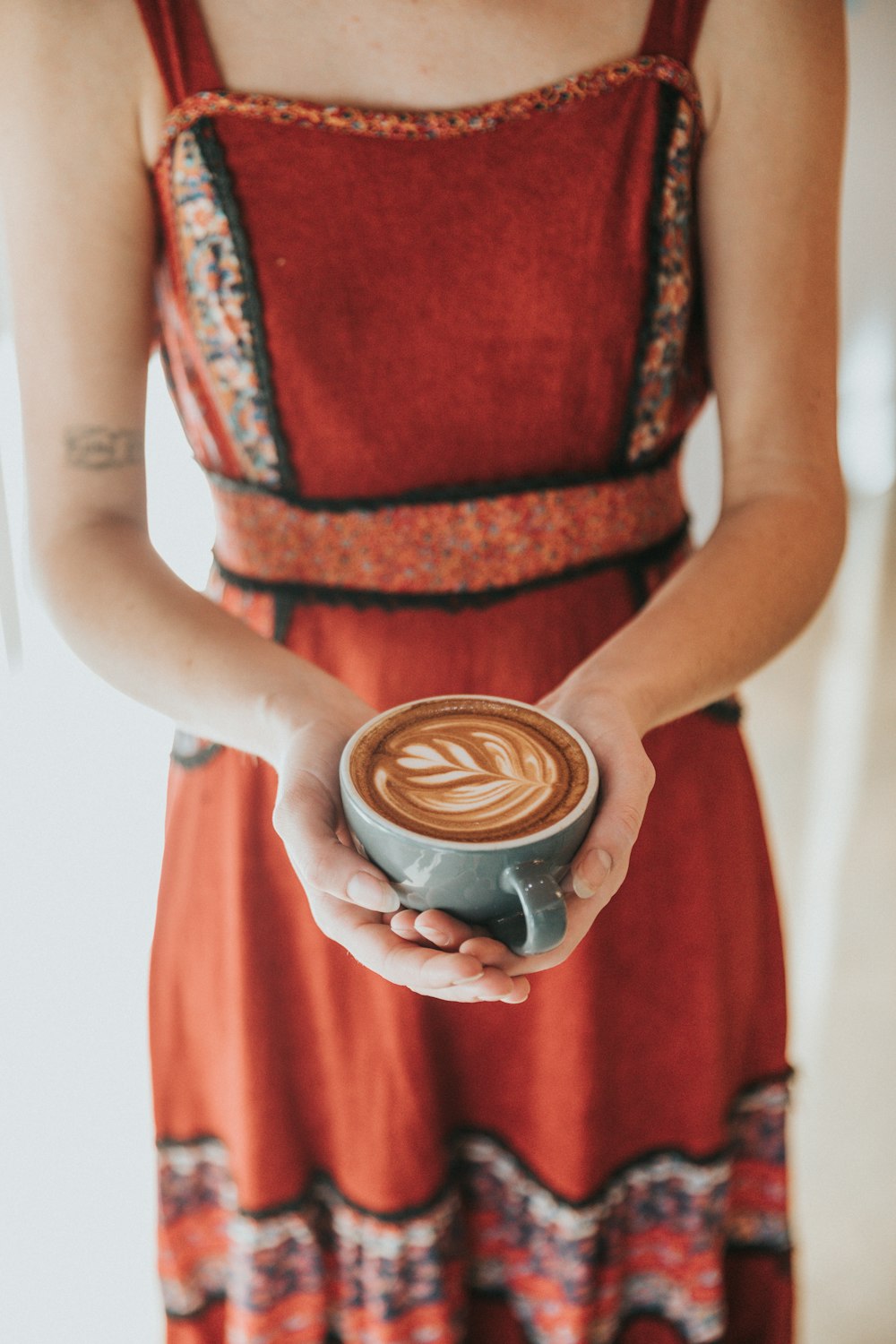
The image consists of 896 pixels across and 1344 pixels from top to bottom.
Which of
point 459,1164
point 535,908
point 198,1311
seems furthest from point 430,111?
point 198,1311

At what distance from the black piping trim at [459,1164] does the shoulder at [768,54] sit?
94 cm

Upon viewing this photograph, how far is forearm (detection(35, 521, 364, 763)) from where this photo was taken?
86 centimetres

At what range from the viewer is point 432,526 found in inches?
37.7

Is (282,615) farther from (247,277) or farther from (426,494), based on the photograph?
(247,277)

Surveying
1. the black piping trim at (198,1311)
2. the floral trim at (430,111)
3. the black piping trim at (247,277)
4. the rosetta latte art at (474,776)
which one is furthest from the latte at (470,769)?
the black piping trim at (198,1311)

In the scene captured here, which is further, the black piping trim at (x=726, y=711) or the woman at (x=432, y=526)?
the black piping trim at (x=726, y=711)

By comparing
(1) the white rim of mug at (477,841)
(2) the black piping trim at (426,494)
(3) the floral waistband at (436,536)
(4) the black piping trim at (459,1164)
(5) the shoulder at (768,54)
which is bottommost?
(4) the black piping trim at (459,1164)

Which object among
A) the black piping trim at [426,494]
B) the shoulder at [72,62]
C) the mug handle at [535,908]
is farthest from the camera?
the black piping trim at [426,494]

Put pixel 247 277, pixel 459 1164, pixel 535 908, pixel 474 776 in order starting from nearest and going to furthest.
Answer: pixel 535 908
pixel 474 776
pixel 247 277
pixel 459 1164

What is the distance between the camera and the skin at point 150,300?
85 cm

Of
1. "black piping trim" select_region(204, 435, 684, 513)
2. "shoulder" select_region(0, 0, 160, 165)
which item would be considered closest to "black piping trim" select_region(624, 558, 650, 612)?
"black piping trim" select_region(204, 435, 684, 513)

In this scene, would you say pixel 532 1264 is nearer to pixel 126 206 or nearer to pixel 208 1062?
pixel 208 1062

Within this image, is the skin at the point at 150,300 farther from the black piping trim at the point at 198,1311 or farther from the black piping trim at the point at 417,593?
the black piping trim at the point at 198,1311

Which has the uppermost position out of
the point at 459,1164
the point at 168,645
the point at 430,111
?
the point at 430,111
